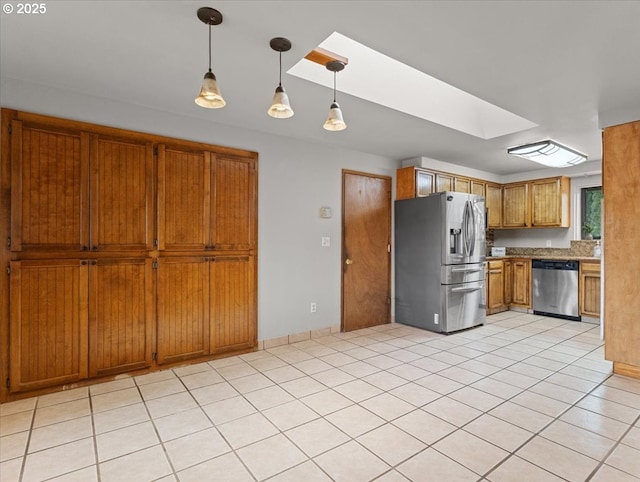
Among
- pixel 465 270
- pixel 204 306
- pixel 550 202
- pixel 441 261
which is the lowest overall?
pixel 204 306

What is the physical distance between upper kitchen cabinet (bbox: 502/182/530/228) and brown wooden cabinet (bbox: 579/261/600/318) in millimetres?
1174

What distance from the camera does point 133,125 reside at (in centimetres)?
298

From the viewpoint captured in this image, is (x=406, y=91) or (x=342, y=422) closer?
(x=342, y=422)

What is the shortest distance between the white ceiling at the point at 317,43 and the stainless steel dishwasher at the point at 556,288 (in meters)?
2.62

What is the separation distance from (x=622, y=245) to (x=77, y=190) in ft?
15.4

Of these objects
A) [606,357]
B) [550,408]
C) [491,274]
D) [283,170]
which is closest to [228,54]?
[283,170]

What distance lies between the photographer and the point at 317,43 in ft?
6.67

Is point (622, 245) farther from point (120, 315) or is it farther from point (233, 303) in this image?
point (120, 315)

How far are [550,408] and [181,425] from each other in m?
2.53

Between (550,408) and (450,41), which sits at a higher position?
(450,41)

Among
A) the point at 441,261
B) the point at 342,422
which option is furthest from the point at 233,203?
the point at 441,261

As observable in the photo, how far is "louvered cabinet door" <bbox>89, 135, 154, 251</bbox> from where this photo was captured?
9.21 feet

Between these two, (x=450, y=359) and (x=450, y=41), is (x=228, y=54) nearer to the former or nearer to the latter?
(x=450, y=41)

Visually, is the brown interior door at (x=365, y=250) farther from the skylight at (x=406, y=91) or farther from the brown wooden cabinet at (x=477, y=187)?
the brown wooden cabinet at (x=477, y=187)
